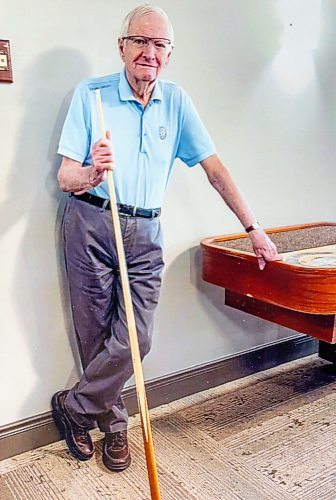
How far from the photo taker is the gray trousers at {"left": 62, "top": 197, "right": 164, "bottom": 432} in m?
2.06

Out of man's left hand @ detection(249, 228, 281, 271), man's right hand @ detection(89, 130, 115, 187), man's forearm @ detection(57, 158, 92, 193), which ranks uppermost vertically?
man's right hand @ detection(89, 130, 115, 187)

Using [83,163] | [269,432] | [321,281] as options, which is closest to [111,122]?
[83,163]

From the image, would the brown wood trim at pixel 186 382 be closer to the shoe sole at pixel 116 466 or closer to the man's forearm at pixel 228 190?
the shoe sole at pixel 116 466

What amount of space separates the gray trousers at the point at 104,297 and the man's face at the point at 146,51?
530mm

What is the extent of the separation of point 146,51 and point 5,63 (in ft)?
1.75

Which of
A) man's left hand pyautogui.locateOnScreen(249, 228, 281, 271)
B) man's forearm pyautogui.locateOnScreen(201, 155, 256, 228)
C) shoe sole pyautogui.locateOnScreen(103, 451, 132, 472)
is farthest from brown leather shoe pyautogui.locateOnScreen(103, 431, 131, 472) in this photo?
man's forearm pyautogui.locateOnScreen(201, 155, 256, 228)

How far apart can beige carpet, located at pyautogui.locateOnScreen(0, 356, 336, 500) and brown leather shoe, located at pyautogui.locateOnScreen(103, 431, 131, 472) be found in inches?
1.3

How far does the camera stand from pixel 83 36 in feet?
7.09

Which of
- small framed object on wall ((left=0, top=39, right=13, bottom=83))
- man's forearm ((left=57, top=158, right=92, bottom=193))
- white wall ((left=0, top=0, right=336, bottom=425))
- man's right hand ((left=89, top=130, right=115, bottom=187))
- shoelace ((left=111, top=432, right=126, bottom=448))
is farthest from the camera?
shoelace ((left=111, top=432, right=126, bottom=448))

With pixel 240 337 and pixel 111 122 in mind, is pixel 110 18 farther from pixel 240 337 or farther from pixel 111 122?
pixel 240 337

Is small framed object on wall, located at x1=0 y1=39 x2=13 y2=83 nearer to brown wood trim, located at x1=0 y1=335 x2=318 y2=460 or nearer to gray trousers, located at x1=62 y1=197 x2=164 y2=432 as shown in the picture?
gray trousers, located at x1=62 y1=197 x2=164 y2=432

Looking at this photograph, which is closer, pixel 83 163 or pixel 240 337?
pixel 83 163

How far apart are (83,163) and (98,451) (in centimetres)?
123

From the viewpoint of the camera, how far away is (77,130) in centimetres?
195
